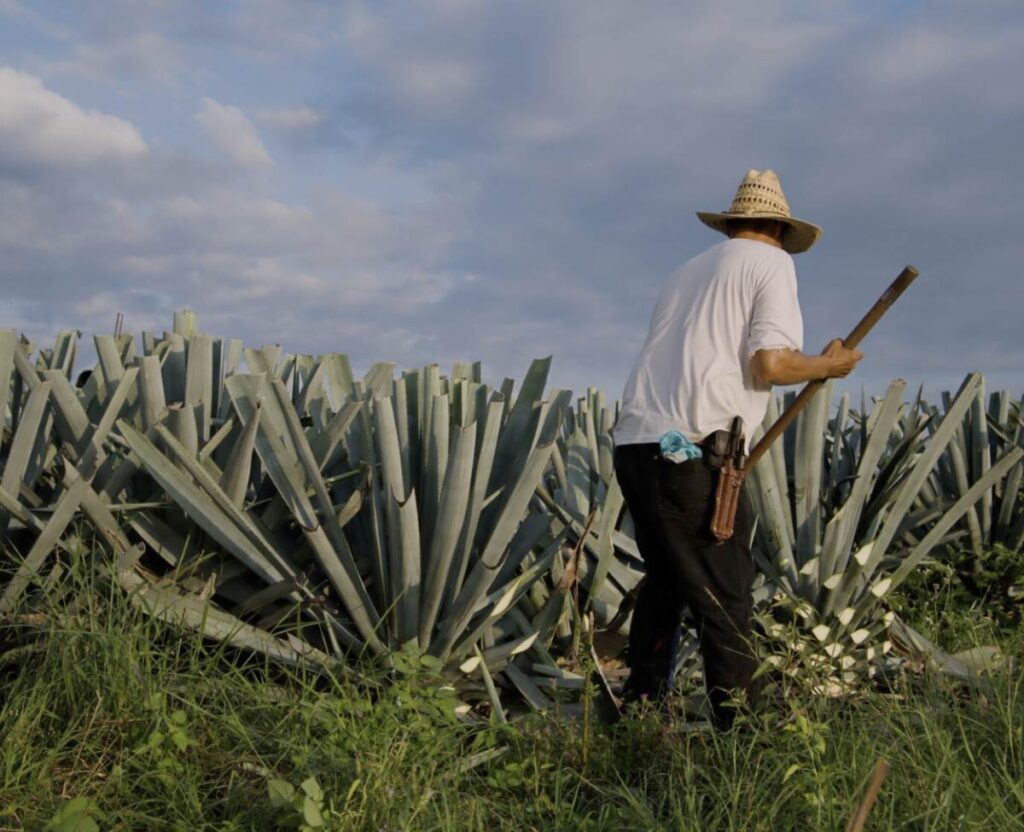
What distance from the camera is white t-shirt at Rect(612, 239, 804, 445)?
12.2 feet

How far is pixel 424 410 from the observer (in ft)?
13.2

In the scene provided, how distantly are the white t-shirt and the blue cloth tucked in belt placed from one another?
66mm

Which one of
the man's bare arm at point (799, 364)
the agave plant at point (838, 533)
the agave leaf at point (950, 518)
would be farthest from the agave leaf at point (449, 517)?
the agave leaf at point (950, 518)

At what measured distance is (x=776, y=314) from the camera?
12.1 feet

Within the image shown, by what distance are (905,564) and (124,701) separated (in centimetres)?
280

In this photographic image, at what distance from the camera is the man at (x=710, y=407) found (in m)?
3.69

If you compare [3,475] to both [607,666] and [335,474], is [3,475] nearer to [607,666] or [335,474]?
[335,474]

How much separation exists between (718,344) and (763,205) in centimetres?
53

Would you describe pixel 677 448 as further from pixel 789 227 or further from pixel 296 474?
pixel 296 474

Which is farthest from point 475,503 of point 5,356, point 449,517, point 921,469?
point 921,469

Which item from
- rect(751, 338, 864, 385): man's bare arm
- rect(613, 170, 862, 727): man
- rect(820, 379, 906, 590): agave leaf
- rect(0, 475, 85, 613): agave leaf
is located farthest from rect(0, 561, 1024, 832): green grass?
rect(751, 338, 864, 385): man's bare arm

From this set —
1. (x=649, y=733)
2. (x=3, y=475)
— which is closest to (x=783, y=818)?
(x=649, y=733)

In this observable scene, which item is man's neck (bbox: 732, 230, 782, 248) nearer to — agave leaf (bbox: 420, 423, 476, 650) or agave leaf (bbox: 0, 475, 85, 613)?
agave leaf (bbox: 420, 423, 476, 650)

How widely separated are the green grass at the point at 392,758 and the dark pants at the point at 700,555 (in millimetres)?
283
